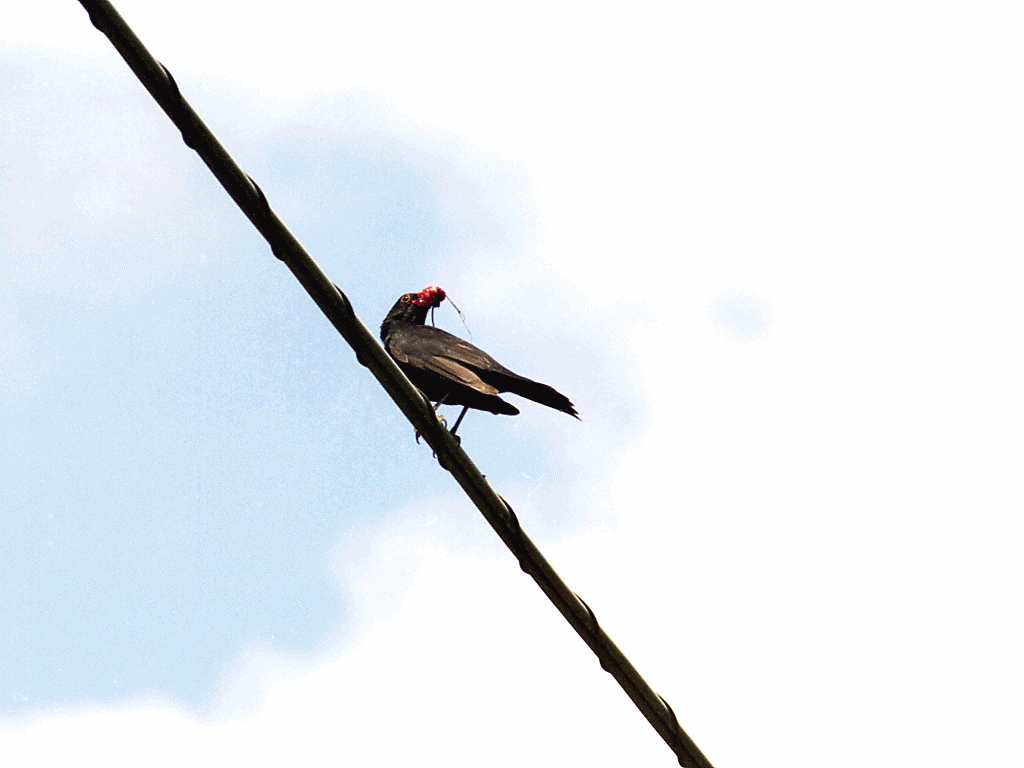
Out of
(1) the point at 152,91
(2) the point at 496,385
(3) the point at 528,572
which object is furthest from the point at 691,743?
(2) the point at 496,385

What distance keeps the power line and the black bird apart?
2.88 metres

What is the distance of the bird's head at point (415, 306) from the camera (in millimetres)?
9695

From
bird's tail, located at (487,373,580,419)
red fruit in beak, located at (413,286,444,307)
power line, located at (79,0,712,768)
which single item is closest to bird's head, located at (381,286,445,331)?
red fruit in beak, located at (413,286,444,307)

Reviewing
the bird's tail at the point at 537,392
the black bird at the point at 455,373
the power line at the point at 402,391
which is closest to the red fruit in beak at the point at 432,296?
the black bird at the point at 455,373

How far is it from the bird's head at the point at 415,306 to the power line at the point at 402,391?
4.63 meters

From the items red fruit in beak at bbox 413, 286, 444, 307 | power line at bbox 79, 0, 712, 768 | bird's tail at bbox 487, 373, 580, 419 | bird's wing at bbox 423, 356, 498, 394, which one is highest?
red fruit in beak at bbox 413, 286, 444, 307

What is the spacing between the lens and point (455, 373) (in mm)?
8406

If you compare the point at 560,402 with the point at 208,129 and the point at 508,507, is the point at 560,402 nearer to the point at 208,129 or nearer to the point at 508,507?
the point at 508,507

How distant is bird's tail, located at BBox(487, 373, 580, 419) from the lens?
7914 mm

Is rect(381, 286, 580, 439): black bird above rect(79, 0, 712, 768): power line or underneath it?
above

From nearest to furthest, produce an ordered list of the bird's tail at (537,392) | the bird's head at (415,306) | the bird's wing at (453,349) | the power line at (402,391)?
the power line at (402,391)
the bird's tail at (537,392)
the bird's wing at (453,349)
the bird's head at (415,306)

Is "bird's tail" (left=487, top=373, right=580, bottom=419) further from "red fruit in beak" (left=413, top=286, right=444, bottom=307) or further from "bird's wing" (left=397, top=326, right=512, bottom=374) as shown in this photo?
"red fruit in beak" (left=413, top=286, right=444, bottom=307)

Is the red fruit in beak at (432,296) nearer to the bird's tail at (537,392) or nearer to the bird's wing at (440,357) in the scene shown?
the bird's wing at (440,357)

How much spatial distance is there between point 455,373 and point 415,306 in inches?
61.0
